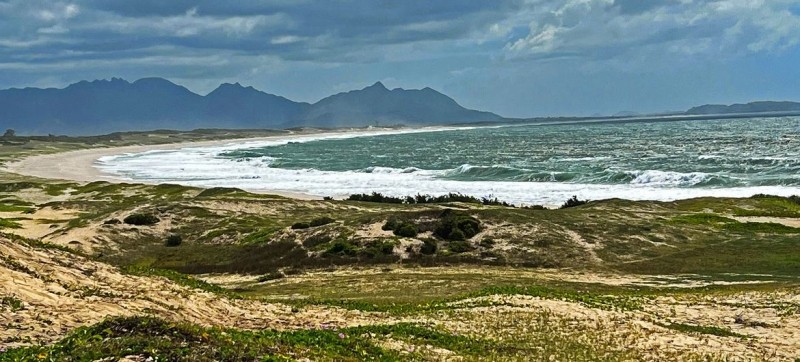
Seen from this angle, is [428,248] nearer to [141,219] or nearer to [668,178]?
[141,219]

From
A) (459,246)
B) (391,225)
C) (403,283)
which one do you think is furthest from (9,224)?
(403,283)

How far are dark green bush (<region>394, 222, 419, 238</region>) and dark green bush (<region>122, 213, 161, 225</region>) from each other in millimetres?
23960

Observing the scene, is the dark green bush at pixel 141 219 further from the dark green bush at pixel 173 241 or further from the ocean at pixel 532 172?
the ocean at pixel 532 172

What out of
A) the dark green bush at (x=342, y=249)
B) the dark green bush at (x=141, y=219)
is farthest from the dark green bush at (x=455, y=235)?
the dark green bush at (x=141, y=219)

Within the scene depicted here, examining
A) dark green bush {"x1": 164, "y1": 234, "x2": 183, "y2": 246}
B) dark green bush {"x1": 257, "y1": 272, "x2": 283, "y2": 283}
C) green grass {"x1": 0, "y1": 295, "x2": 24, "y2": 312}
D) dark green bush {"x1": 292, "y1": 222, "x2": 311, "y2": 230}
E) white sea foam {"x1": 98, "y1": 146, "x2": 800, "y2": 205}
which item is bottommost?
white sea foam {"x1": 98, "y1": 146, "x2": 800, "y2": 205}

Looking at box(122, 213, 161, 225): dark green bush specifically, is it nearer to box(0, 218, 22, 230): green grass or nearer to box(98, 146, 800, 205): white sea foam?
box(0, 218, 22, 230): green grass

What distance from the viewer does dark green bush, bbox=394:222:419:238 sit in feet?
159

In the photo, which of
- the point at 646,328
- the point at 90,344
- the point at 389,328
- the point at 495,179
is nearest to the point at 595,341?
the point at 646,328

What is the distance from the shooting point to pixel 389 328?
19.9 meters

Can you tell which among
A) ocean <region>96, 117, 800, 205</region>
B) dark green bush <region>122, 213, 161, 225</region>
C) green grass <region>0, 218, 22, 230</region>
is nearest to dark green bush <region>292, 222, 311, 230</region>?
dark green bush <region>122, 213, 161, 225</region>

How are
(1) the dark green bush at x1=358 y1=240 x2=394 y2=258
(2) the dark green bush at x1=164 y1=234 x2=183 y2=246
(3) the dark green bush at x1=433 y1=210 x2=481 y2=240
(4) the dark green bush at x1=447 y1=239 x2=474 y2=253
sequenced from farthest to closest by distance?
(2) the dark green bush at x1=164 y1=234 x2=183 y2=246
(3) the dark green bush at x1=433 y1=210 x2=481 y2=240
(4) the dark green bush at x1=447 y1=239 x2=474 y2=253
(1) the dark green bush at x1=358 y1=240 x2=394 y2=258

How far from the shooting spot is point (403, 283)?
3506 centimetres

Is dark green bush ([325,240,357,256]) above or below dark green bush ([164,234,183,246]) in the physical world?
above

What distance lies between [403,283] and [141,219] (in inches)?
1316
